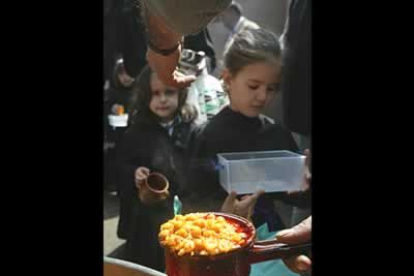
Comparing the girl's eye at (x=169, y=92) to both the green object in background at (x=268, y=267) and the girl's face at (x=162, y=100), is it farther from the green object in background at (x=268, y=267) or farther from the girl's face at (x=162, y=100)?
the green object in background at (x=268, y=267)

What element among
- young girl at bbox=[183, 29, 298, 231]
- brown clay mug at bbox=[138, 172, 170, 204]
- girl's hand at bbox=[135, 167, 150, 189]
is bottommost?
brown clay mug at bbox=[138, 172, 170, 204]

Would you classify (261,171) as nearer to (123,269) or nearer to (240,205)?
(240,205)

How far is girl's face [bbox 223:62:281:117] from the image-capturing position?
1018 mm

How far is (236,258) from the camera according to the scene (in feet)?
2.74

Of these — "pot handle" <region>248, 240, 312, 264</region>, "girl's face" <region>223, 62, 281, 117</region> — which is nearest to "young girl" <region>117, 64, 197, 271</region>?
"girl's face" <region>223, 62, 281, 117</region>

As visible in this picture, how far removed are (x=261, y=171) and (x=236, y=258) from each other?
0.23 m

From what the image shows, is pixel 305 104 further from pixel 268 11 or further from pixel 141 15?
pixel 141 15

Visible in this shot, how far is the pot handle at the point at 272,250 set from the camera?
86 centimetres

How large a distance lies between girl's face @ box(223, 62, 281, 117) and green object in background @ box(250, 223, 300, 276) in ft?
0.83

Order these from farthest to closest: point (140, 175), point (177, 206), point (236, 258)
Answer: point (140, 175) → point (177, 206) → point (236, 258)

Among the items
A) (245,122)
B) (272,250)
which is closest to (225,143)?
(245,122)

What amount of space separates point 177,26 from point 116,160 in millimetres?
441

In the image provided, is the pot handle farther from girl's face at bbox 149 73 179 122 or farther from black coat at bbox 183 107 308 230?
girl's face at bbox 149 73 179 122

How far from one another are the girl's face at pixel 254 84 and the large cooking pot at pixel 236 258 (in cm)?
25
